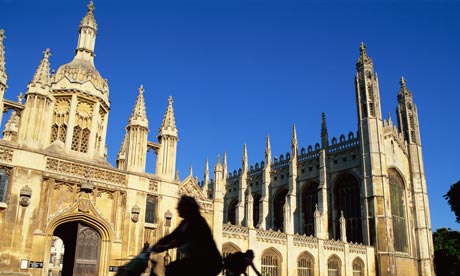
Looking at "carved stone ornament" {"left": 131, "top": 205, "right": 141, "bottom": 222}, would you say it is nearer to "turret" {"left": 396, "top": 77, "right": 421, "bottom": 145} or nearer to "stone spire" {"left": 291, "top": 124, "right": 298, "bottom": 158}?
"stone spire" {"left": 291, "top": 124, "right": 298, "bottom": 158}

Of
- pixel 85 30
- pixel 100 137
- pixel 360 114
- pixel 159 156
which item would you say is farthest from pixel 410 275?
pixel 85 30

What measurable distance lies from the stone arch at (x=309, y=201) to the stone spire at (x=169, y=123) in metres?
28.5

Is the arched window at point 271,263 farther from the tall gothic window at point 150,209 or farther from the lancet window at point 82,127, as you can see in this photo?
the lancet window at point 82,127

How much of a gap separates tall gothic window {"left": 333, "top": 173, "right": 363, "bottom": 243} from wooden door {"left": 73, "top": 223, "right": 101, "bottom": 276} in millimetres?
31362

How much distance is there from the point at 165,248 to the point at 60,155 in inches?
587

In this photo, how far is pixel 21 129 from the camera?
17438 mm

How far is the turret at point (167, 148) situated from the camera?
21859 mm

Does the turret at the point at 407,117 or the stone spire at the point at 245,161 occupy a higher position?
the turret at the point at 407,117

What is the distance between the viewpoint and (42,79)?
60.5 ft

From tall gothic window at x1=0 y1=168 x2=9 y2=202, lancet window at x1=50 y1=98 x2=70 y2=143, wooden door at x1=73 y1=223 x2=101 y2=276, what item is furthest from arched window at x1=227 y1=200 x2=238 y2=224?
tall gothic window at x1=0 y1=168 x2=9 y2=202

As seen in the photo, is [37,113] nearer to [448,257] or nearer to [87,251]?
[87,251]

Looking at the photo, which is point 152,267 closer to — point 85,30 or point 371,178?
point 85,30

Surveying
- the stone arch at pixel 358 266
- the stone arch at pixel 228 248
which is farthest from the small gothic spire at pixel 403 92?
the stone arch at pixel 228 248

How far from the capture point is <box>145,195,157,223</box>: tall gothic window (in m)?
20.5
